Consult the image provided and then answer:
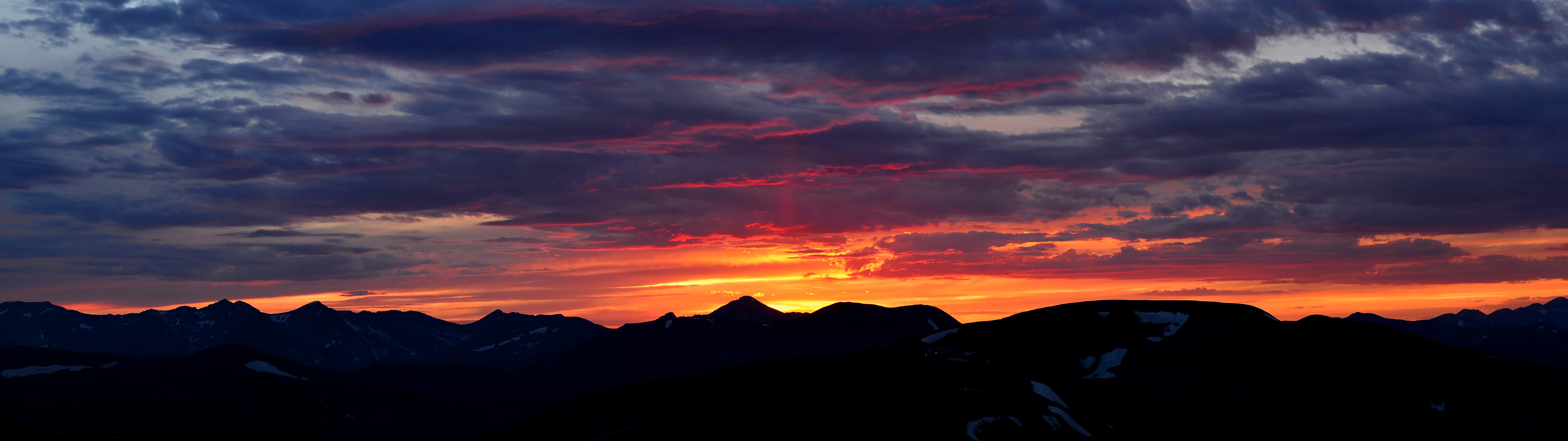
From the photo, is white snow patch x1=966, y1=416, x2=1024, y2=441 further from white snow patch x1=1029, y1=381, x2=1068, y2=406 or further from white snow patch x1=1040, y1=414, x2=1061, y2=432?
white snow patch x1=1029, y1=381, x2=1068, y2=406

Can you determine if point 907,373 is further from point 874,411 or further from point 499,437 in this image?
point 499,437

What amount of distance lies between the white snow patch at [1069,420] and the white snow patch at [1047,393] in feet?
19.6

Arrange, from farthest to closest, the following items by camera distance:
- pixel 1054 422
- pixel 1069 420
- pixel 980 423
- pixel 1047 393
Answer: pixel 1047 393 → pixel 1069 420 → pixel 1054 422 → pixel 980 423

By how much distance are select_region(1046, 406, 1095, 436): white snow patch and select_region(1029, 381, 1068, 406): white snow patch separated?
5.99 metres

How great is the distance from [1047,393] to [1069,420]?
15.9 metres

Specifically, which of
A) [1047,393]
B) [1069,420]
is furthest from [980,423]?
[1047,393]

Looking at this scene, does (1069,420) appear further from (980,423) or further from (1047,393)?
(980,423)

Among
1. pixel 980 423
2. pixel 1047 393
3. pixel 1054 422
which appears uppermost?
pixel 1047 393

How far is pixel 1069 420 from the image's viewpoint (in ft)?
553

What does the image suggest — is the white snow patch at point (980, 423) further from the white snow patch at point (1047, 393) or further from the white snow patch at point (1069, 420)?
the white snow patch at point (1047, 393)

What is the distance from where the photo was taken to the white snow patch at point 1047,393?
179m

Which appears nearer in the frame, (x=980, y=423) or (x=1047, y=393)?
(x=980, y=423)

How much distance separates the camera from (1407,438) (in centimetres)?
18950

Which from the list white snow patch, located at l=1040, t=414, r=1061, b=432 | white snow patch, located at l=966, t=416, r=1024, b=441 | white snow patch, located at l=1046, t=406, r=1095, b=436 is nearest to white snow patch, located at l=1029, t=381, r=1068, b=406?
white snow patch, located at l=1046, t=406, r=1095, b=436
